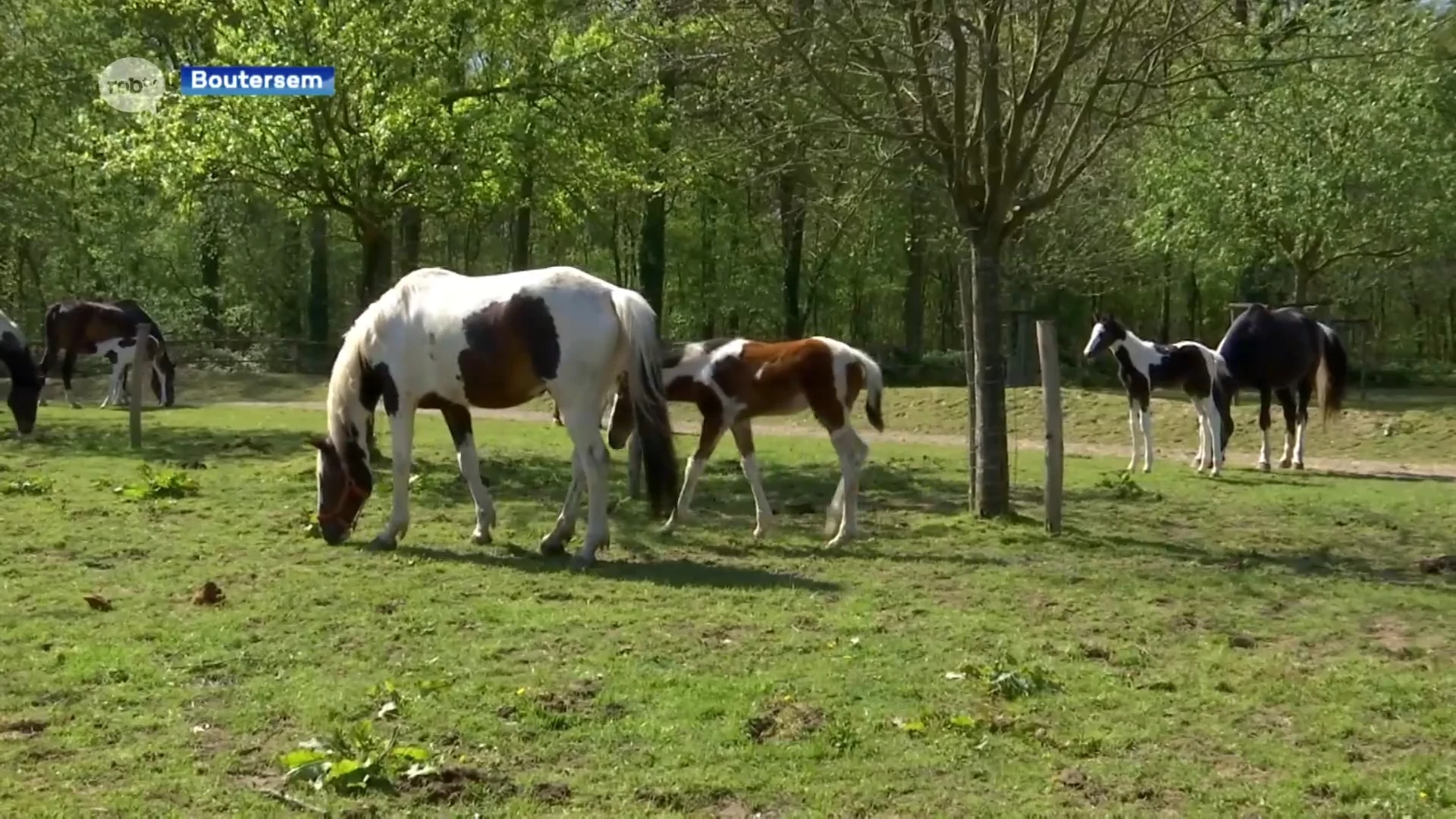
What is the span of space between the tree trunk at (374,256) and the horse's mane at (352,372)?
6.06 meters

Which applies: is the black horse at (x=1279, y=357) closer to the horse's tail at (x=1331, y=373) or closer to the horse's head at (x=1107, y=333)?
the horse's tail at (x=1331, y=373)

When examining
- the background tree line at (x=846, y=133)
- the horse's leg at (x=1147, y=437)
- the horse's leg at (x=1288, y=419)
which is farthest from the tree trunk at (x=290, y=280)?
the horse's leg at (x=1288, y=419)

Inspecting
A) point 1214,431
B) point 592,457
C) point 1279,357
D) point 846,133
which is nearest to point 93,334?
point 846,133

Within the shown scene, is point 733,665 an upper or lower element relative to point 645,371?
lower

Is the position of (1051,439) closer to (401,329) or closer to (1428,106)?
(401,329)

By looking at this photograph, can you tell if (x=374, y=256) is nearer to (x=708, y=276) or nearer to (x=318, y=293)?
(x=318, y=293)

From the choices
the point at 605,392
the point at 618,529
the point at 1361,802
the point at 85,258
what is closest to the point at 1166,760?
the point at 1361,802

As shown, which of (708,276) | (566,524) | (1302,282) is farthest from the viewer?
(708,276)

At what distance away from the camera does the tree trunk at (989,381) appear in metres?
11.8

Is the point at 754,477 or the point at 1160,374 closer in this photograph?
the point at 754,477

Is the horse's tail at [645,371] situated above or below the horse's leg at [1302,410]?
above

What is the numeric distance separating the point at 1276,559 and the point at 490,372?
600cm

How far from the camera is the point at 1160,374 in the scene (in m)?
17.5

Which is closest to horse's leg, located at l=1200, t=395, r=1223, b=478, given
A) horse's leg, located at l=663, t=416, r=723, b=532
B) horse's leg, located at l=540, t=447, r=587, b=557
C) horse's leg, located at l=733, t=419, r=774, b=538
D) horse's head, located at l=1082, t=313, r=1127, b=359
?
horse's head, located at l=1082, t=313, r=1127, b=359
